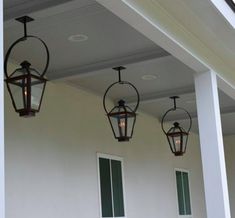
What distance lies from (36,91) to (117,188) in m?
3.55

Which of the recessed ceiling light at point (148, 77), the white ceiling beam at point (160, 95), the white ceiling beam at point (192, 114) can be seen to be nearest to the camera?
the recessed ceiling light at point (148, 77)

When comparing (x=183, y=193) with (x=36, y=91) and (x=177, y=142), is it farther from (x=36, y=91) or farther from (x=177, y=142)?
(x=36, y=91)

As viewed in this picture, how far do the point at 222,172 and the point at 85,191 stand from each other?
242cm

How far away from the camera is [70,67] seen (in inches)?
246

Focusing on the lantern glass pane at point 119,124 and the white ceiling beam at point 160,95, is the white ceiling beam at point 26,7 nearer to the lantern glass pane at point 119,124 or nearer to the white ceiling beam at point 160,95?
the lantern glass pane at point 119,124

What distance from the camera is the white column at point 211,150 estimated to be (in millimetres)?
5000

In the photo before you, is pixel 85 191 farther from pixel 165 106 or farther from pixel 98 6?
pixel 98 6

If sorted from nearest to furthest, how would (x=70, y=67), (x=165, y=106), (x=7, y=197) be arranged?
1. (x=7, y=197)
2. (x=70, y=67)
3. (x=165, y=106)

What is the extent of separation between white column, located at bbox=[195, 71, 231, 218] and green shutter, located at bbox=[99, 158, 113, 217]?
2.57 m

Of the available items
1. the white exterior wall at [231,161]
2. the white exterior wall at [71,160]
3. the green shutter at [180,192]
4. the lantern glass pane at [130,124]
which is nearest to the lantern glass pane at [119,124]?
the lantern glass pane at [130,124]

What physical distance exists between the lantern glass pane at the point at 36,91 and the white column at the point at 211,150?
165 centimetres

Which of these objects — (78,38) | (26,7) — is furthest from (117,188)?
(26,7)

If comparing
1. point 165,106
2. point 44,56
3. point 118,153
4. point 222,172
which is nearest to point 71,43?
point 44,56

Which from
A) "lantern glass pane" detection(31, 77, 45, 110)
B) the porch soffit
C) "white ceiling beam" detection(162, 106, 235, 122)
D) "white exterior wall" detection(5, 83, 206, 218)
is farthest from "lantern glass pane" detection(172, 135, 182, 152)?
"lantern glass pane" detection(31, 77, 45, 110)
